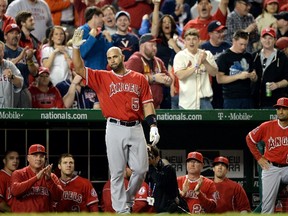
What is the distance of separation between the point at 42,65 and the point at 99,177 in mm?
1855

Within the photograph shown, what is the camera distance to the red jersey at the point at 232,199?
15.8 metres

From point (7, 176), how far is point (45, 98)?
1.32 m

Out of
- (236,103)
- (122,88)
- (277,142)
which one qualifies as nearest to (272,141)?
(277,142)

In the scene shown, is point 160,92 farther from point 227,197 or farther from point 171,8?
point 171,8

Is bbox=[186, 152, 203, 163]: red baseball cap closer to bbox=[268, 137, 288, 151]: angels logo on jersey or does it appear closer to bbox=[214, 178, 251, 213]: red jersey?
bbox=[214, 178, 251, 213]: red jersey

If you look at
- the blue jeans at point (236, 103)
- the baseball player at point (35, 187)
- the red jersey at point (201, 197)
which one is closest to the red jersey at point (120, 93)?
the baseball player at point (35, 187)

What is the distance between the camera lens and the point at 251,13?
19.5 m

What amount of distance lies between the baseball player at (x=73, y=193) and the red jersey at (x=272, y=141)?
2339 mm

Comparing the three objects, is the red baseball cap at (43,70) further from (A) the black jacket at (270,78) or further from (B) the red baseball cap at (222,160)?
(A) the black jacket at (270,78)

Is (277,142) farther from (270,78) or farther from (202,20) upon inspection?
(202,20)

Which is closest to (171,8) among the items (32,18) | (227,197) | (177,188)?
(32,18)

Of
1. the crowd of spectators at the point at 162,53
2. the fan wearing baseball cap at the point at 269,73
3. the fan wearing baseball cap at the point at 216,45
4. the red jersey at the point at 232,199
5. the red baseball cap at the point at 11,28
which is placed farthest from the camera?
the fan wearing baseball cap at the point at 216,45

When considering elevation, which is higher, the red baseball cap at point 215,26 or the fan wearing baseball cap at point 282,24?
the fan wearing baseball cap at point 282,24

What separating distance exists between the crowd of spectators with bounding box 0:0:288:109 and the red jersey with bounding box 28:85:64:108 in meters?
0.02
